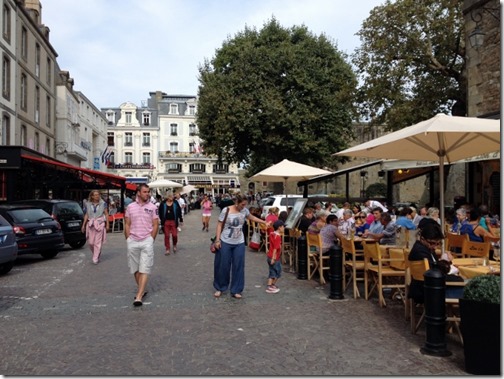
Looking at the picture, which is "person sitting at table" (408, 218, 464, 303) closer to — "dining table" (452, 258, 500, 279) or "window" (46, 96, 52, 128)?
"dining table" (452, 258, 500, 279)

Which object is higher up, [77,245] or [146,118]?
[146,118]

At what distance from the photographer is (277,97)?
1139 inches

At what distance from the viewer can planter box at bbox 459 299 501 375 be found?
4.10m

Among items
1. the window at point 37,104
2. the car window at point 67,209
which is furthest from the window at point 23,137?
the car window at point 67,209

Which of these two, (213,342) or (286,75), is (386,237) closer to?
(213,342)

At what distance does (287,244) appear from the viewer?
12.2 m

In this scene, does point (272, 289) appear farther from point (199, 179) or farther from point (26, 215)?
point (199, 179)

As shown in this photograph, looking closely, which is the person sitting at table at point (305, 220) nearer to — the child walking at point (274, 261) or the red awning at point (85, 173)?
the child walking at point (274, 261)

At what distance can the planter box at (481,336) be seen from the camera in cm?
410

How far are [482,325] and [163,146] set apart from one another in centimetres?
6938

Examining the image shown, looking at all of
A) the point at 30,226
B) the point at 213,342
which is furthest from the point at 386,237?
the point at 30,226

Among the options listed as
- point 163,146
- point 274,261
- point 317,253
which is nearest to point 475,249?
point 317,253

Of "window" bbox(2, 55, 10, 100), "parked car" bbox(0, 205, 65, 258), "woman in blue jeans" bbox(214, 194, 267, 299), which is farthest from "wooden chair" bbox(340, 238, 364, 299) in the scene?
"window" bbox(2, 55, 10, 100)

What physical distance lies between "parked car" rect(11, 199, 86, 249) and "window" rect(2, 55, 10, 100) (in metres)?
13.8
